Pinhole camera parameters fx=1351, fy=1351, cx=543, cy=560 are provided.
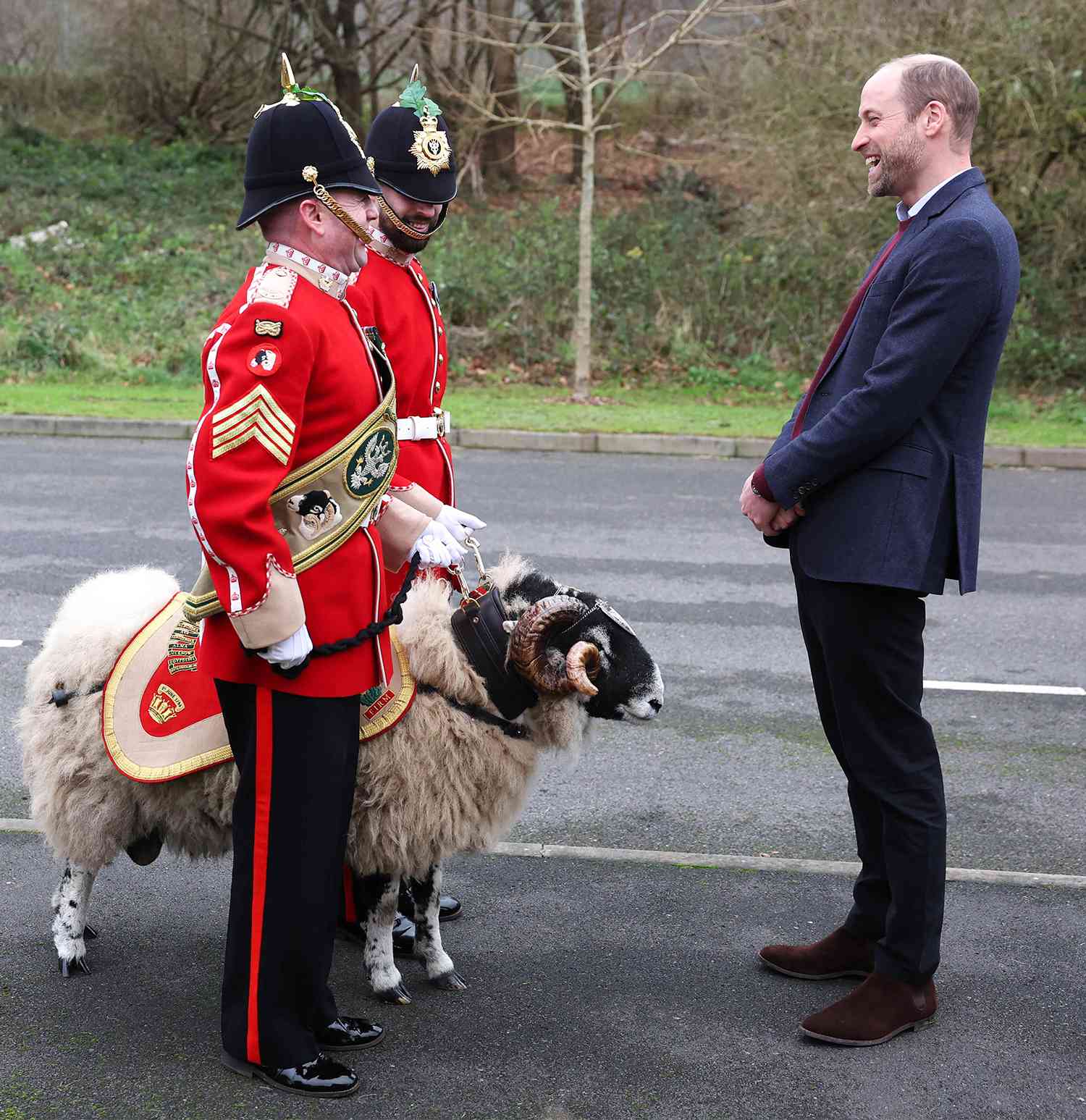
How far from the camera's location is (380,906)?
392 centimetres

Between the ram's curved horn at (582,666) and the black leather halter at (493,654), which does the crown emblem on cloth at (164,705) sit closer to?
the black leather halter at (493,654)

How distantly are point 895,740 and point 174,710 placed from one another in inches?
78.3

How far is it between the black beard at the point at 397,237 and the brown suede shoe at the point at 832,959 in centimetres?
253

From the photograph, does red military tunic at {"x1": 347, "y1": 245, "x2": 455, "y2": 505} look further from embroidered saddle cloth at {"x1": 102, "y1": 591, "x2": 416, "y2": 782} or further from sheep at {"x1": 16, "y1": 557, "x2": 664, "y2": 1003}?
embroidered saddle cloth at {"x1": 102, "y1": 591, "x2": 416, "y2": 782}

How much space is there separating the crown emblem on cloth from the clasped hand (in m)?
1.67

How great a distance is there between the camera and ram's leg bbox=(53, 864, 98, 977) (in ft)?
13.0

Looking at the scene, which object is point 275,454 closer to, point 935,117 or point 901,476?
point 901,476

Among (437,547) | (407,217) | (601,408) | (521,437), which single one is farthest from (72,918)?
(601,408)

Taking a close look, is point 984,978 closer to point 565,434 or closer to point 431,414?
point 431,414

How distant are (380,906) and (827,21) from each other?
18169mm

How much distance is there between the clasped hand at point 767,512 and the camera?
3.72 meters

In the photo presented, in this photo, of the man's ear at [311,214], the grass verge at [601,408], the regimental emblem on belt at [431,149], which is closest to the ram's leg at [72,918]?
the man's ear at [311,214]

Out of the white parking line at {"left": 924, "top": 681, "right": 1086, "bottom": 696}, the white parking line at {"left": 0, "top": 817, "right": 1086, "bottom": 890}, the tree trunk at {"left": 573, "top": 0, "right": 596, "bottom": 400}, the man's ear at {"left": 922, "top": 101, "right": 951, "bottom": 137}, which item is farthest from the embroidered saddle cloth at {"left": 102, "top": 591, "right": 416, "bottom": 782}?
the tree trunk at {"left": 573, "top": 0, "right": 596, "bottom": 400}

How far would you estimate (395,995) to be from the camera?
391 cm
